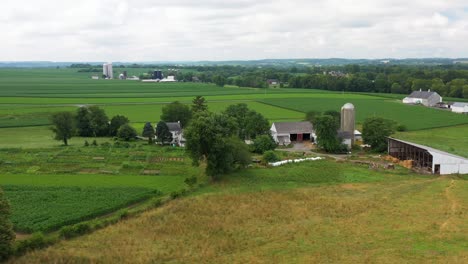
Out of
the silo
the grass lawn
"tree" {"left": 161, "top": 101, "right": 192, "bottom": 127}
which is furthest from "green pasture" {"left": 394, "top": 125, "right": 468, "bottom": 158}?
"tree" {"left": 161, "top": 101, "right": 192, "bottom": 127}

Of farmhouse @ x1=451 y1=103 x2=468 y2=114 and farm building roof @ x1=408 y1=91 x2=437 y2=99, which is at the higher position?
farm building roof @ x1=408 y1=91 x2=437 y2=99

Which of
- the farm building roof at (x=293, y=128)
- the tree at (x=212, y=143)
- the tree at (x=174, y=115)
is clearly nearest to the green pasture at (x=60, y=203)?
the tree at (x=212, y=143)

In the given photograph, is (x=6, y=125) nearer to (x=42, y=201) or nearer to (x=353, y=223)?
(x=42, y=201)

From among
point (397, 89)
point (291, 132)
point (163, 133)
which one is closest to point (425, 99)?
point (397, 89)

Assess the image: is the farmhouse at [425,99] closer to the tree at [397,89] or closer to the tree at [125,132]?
the tree at [397,89]

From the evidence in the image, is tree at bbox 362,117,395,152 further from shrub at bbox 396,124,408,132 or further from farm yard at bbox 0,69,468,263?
shrub at bbox 396,124,408,132

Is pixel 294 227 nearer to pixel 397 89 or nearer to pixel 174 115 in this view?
pixel 174 115
